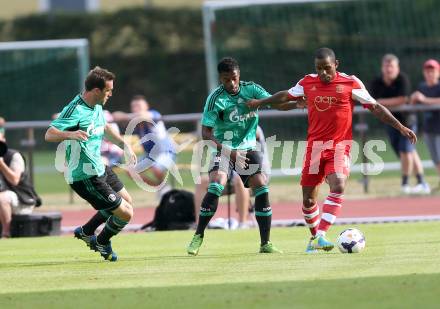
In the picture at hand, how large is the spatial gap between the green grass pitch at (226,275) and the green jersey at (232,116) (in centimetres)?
125

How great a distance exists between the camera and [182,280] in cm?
1021

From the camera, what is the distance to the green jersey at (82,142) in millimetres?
11859

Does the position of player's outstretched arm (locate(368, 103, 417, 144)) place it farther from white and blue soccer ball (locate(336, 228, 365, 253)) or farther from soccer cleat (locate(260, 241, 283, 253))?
soccer cleat (locate(260, 241, 283, 253))

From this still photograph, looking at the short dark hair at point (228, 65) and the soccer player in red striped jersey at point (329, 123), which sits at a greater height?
the short dark hair at point (228, 65)

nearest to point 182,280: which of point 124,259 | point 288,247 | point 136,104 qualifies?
point 124,259

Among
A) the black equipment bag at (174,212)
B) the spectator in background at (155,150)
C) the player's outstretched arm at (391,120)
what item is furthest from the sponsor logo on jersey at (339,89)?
the spectator in background at (155,150)

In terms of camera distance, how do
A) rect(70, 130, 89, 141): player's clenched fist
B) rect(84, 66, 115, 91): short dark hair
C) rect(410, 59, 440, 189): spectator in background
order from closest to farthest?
rect(70, 130, 89, 141): player's clenched fist < rect(84, 66, 115, 91): short dark hair < rect(410, 59, 440, 189): spectator in background

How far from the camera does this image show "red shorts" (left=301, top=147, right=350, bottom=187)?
12375 millimetres

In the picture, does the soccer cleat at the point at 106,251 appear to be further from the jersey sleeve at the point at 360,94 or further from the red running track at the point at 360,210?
the red running track at the point at 360,210

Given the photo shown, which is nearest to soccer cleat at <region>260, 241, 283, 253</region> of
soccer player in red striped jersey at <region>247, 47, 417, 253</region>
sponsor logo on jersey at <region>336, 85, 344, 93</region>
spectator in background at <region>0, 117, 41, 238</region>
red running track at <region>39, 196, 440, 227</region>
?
soccer player in red striped jersey at <region>247, 47, 417, 253</region>

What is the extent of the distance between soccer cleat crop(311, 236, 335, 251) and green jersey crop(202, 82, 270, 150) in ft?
4.53

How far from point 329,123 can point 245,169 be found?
3.44 feet

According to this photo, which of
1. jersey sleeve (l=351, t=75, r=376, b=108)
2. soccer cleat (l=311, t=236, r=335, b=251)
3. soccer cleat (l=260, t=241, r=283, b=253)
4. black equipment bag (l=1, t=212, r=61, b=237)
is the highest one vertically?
jersey sleeve (l=351, t=75, r=376, b=108)

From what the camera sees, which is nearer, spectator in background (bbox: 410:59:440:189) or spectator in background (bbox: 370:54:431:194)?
spectator in background (bbox: 370:54:431:194)
